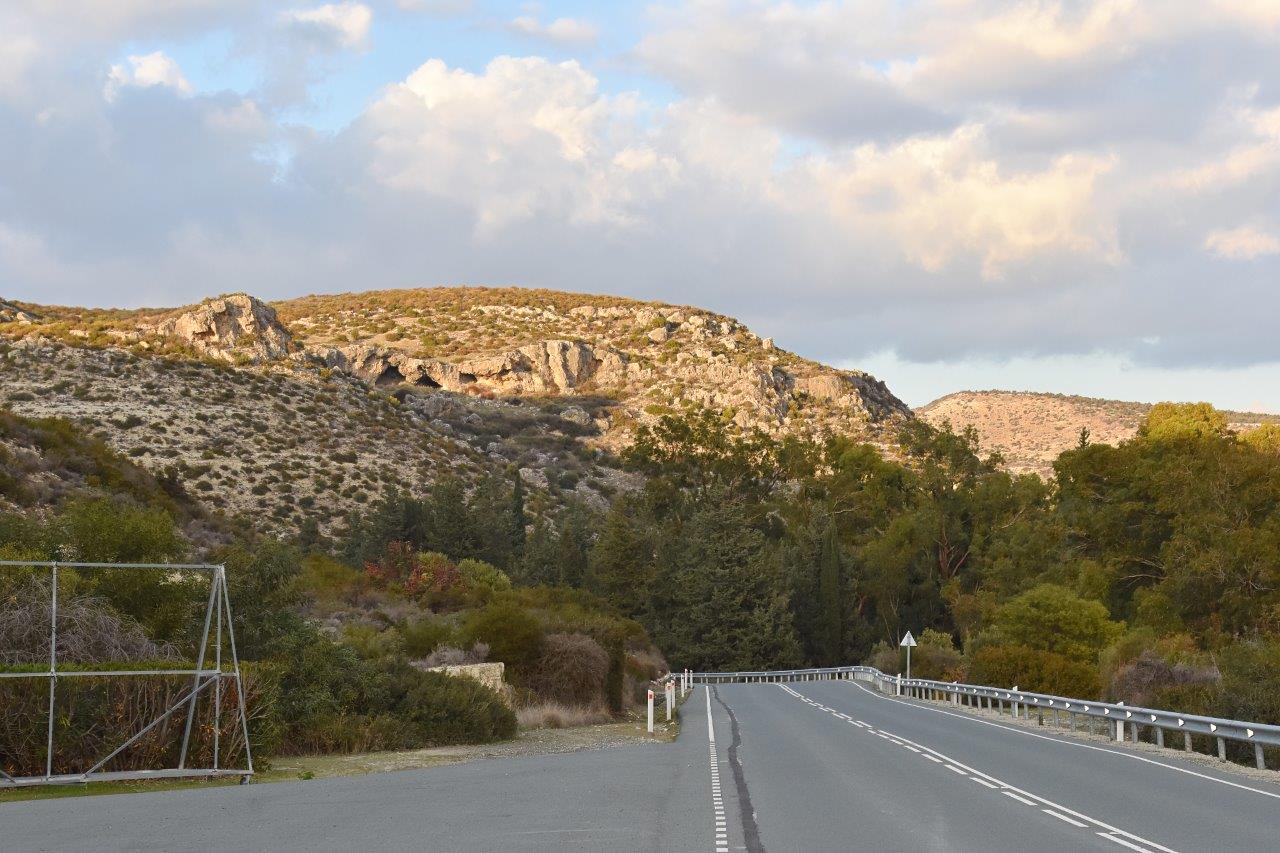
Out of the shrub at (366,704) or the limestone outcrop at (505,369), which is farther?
the limestone outcrop at (505,369)

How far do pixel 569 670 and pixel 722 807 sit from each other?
65.3 feet

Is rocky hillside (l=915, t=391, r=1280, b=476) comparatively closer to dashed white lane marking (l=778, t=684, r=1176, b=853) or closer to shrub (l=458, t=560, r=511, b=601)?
shrub (l=458, t=560, r=511, b=601)

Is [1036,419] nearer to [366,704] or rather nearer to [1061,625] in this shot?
[1061,625]

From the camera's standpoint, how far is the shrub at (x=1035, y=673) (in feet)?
133

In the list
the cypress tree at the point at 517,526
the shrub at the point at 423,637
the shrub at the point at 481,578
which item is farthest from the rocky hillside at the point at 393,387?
the shrub at the point at 423,637

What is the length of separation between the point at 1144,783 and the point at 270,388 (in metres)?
69.4

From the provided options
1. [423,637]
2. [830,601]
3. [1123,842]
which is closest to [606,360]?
[830,601]

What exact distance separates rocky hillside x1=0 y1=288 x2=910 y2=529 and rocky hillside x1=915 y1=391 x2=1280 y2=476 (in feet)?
47.5

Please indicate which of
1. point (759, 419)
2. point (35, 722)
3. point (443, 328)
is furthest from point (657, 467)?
point (35, 722)

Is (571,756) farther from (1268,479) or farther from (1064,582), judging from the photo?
(1064,582)

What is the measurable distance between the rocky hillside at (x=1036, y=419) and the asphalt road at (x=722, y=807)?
12523 cm

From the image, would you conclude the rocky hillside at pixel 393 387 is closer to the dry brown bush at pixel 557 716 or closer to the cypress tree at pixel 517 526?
the cypress tree at pixel 517 526

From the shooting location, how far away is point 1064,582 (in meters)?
69.0

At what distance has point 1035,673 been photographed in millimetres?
42156
